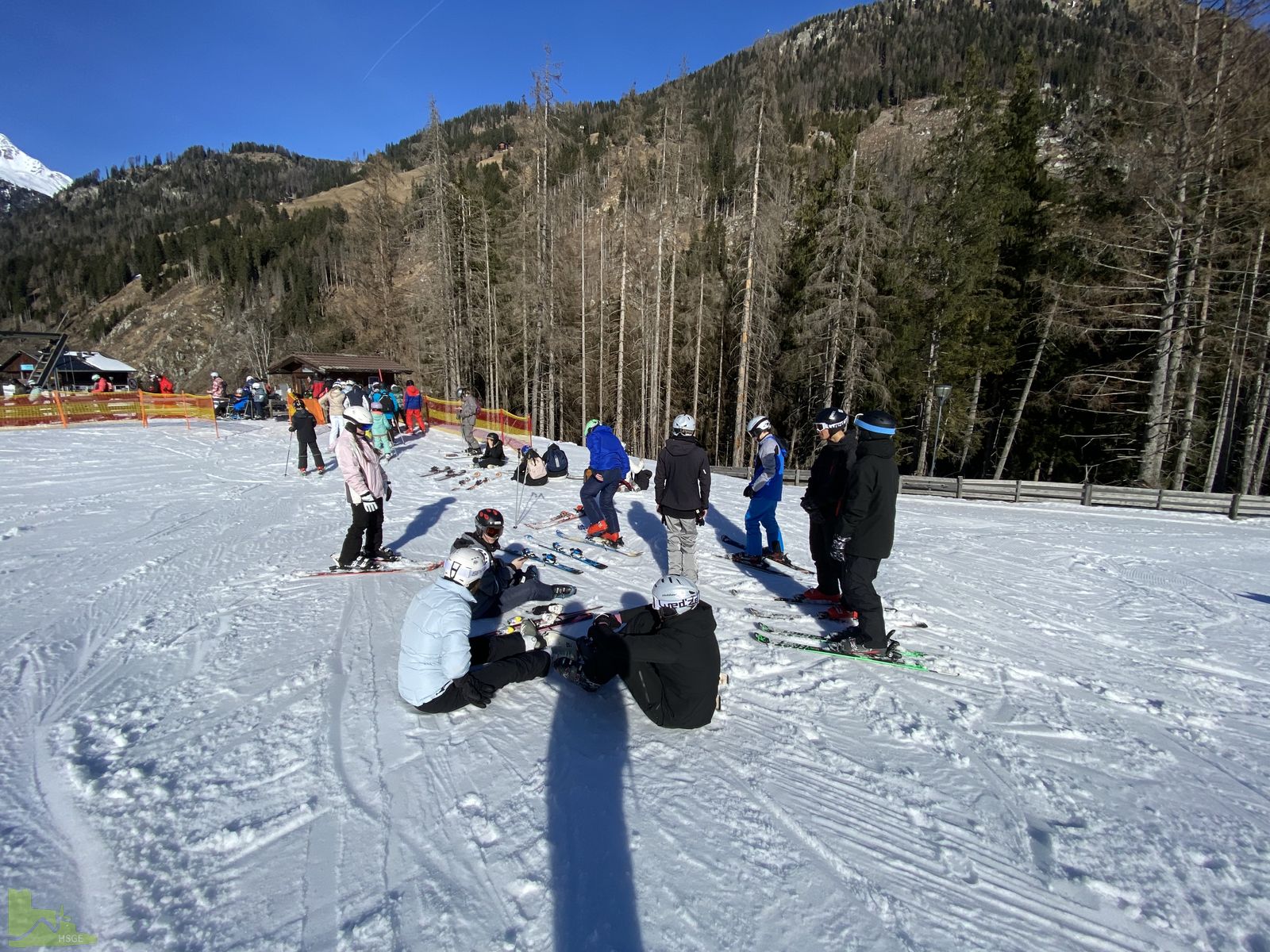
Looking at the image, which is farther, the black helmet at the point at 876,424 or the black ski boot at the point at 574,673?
the black helmet at the point at 876,424

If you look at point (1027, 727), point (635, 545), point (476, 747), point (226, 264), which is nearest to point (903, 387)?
point (635, 545)

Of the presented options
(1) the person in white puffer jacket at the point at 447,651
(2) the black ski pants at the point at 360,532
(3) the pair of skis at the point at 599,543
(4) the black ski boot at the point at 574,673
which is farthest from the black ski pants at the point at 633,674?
(2) the black ski pants at the point at 360,532

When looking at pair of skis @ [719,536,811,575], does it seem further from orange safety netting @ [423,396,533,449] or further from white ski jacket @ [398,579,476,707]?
orange safety netting @ [423,396,533,449]

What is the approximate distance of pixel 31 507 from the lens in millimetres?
9234

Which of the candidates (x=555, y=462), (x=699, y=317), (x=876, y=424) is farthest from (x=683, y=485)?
(x=699, y=317)

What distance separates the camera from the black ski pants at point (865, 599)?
495 centimetres

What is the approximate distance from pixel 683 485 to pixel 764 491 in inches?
60.7

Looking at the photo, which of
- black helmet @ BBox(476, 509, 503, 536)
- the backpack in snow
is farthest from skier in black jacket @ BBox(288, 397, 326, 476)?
black helmet @ BBox(476, 509, 503, 536)

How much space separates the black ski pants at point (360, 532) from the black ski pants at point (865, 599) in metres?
5.46

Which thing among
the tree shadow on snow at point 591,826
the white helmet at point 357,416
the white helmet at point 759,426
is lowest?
the tree shadow on snow at point 591,826

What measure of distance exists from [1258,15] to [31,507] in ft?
85.1

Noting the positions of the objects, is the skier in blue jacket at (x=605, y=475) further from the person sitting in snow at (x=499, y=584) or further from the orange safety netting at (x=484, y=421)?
the orange safety netting at (x=484, y=421)

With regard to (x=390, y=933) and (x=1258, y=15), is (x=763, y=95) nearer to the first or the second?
(x=1258, y=15)

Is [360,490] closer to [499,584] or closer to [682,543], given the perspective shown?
[499,584]
